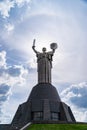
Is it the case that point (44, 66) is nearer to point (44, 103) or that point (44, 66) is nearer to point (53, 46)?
point (53, 46)

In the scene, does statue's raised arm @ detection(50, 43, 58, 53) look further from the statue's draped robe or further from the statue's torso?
the statue's torso

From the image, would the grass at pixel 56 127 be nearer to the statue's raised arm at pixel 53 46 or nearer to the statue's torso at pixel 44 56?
the statue's torso at pixel 44 56

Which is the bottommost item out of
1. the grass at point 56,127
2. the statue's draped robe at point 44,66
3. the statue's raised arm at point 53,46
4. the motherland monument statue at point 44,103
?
the grass at point 56,127

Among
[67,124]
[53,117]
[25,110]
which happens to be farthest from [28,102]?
[67,124]

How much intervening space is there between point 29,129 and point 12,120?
46.0 feet

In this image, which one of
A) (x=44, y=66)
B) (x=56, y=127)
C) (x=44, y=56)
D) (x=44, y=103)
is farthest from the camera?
(x=44, y=56)

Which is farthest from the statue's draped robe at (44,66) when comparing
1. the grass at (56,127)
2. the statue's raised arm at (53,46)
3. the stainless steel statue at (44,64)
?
the grass at (56,127)

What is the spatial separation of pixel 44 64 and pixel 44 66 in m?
0.31

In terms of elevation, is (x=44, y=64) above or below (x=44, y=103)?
above

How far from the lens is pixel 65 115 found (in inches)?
1747

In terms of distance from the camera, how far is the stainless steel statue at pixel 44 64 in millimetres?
47503

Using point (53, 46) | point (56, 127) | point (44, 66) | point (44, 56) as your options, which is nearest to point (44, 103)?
point (44, 66)

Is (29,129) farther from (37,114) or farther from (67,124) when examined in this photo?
(37,114)

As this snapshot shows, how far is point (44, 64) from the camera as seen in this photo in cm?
4797
